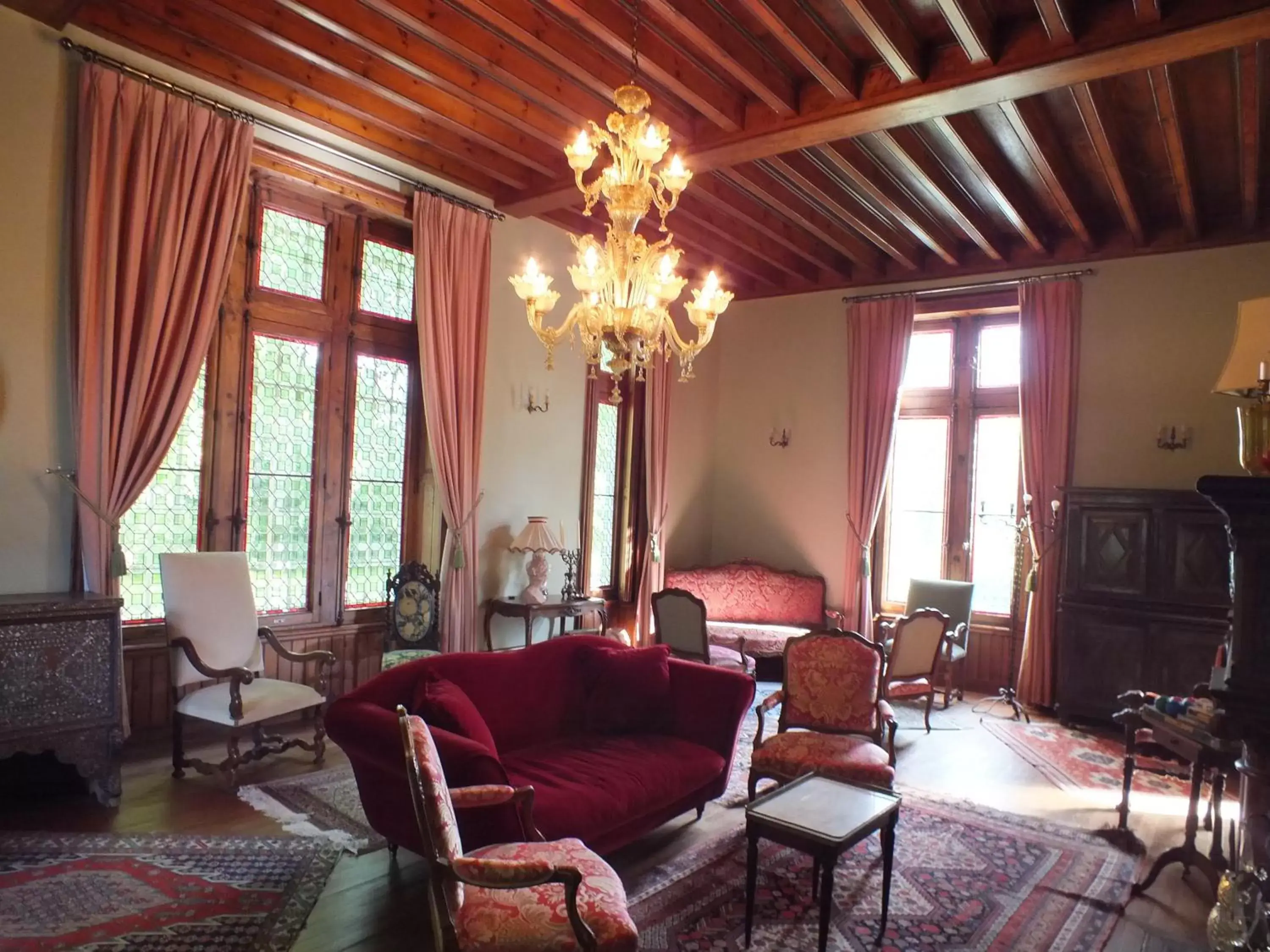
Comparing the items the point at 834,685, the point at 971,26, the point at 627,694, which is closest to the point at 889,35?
the point at 971,26

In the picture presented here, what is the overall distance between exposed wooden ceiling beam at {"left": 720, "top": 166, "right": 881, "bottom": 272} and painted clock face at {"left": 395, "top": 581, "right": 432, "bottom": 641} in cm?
335

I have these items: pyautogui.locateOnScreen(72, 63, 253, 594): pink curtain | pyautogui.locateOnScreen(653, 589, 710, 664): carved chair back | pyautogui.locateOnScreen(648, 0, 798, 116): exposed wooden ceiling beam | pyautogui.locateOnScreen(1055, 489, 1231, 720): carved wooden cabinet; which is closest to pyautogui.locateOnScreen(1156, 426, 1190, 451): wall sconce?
pyautogui.locateOnScreen(1055, 489, 1231, 720): carved wooden cabinet

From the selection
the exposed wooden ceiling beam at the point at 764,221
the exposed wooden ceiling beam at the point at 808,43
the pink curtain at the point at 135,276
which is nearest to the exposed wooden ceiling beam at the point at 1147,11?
the exposed wooden ceiling beam at the point at 808,43

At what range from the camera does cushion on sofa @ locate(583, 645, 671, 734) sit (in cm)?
387

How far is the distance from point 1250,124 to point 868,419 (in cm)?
352

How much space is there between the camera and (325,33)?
4.18m

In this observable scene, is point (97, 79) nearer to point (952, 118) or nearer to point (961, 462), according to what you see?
point (952, 118)

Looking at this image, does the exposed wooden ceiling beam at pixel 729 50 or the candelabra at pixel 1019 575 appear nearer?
the exposed wooden ceiling beam at pixel 729 50

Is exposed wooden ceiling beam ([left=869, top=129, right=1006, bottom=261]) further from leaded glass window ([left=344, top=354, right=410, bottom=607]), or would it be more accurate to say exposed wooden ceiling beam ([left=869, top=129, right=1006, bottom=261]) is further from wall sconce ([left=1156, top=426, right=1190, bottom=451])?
leaded glass window ([left=344, top=354, right=410, bottom=607])

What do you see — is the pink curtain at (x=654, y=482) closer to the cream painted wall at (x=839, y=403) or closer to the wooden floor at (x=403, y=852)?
the cream painted wall at (x=839, y=403)

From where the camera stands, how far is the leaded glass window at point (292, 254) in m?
4.90

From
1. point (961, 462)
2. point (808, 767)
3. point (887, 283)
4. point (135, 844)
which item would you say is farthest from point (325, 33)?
point (961, 462)

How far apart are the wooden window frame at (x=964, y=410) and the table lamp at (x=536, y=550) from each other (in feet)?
11.7

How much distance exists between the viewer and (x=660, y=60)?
161 inches
